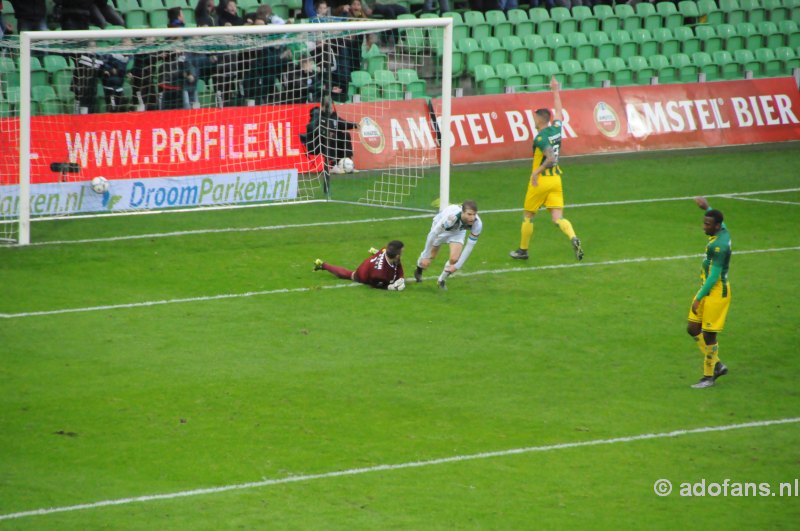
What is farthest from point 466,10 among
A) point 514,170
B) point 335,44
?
point 335,44

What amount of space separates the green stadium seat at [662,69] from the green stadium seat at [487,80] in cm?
478

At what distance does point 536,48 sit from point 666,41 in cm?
418

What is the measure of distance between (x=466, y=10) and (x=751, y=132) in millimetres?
7401

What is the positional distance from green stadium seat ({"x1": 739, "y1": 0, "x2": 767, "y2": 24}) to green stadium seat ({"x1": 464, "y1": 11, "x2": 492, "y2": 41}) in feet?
29.4

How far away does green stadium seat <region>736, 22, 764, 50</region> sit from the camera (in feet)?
108

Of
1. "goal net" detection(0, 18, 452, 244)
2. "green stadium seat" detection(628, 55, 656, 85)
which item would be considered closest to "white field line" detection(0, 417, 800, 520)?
"goal net" detection(0, 18, 452, 244)

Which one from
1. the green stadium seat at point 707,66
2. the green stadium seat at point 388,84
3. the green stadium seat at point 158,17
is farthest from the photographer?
the green stadium seat at point 707,66

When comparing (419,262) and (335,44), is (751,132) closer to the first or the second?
(335,44)

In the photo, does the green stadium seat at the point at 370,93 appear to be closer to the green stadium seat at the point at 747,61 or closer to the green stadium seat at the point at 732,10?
the green stadium seat at the point at 747,61

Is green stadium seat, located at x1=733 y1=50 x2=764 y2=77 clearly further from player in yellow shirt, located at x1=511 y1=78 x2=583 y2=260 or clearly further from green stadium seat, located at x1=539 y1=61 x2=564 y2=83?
player in yellow shirt, located at x1=511 y1=78 x2=583 y2=260

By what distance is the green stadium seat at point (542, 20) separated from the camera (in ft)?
100

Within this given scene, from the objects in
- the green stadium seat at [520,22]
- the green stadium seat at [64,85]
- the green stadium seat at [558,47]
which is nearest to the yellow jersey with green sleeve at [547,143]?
the green stadium seat at [64,85]

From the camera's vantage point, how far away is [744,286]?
648 inches

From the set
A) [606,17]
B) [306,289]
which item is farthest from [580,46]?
[306,289]
